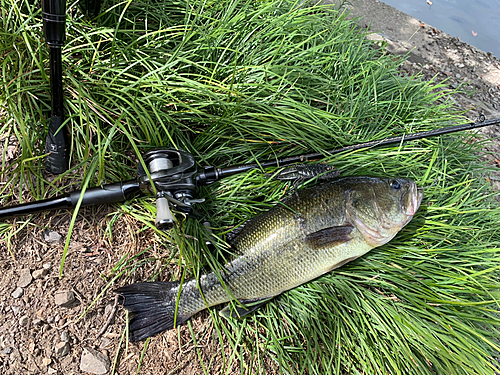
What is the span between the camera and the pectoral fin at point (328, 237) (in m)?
2.43

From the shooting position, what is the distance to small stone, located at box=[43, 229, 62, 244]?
2539 millimetres

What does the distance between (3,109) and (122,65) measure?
2.89ft

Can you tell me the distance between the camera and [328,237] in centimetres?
244

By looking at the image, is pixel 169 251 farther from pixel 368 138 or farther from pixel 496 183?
pixel 496 183

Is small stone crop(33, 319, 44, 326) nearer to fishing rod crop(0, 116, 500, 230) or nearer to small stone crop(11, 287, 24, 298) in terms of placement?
small stone crop(11, 287, 24, 298)

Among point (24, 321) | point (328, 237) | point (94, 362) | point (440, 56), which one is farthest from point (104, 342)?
point (440, 56)

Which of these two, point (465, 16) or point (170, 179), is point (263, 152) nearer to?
point (170, 179)

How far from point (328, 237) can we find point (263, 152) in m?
0.84

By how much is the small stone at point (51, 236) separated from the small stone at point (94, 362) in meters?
0.77

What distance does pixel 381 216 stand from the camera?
8.18 feet

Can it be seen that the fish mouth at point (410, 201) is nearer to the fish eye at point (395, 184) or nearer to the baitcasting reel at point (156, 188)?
the fish eye at point (395, 184)

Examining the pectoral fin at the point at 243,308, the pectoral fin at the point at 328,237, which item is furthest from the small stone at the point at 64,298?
the pectoral fin at the point at 328,237

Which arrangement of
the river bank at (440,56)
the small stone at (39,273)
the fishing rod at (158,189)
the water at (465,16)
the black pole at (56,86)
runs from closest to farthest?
the black pole at (56,86), the fishing rod at (158,189), the small stone at (39,273), the river bank at (440,56), the water at (465,16)

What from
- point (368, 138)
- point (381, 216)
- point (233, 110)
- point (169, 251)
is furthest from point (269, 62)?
point (169, 251)
